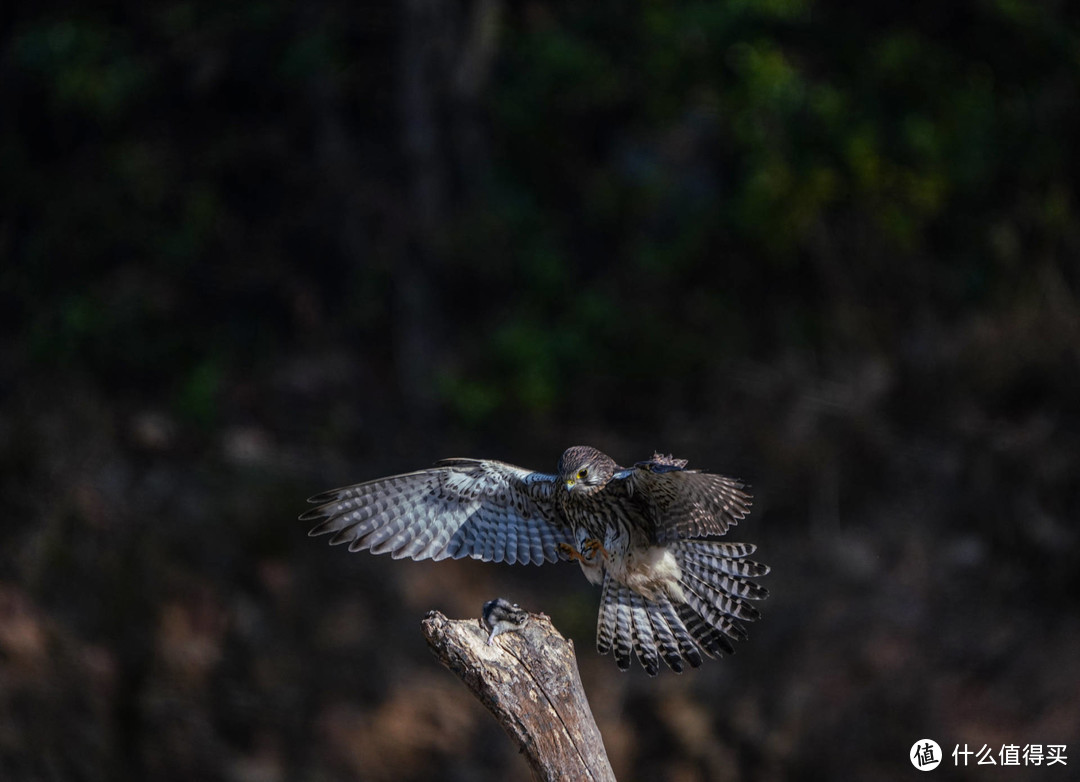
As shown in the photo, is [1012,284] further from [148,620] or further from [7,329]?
[7,329]

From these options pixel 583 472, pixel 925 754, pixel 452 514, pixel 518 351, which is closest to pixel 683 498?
pixel 583 472

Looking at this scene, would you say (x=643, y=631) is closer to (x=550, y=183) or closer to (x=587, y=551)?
(x=587, y=551)

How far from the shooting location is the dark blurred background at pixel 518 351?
7.58m

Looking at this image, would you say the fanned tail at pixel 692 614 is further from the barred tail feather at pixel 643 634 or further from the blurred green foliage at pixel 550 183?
the blurred green foliage at pixel 550 183

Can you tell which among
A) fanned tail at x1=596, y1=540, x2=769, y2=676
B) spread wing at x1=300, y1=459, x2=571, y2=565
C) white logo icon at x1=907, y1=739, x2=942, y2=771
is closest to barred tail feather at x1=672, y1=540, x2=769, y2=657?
fanned tail at x1=596, y1=540, x2=769, y2=676

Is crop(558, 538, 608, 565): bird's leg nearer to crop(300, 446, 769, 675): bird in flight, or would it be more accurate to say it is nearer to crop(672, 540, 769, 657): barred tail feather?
crop(300, 446, 769, 675): bird in flight

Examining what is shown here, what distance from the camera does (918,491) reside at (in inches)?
324

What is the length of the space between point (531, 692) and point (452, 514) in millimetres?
1193

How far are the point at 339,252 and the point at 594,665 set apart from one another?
4.87 metres

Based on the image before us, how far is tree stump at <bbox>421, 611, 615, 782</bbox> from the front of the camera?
362 cm

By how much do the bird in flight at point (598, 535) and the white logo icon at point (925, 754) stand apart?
2.65 metres

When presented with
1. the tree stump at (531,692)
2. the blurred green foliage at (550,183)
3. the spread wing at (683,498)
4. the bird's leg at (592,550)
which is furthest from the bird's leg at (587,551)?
the blurred green foliage at (550,183)

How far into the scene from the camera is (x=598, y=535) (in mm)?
4789

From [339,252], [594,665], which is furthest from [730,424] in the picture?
[339,252]
